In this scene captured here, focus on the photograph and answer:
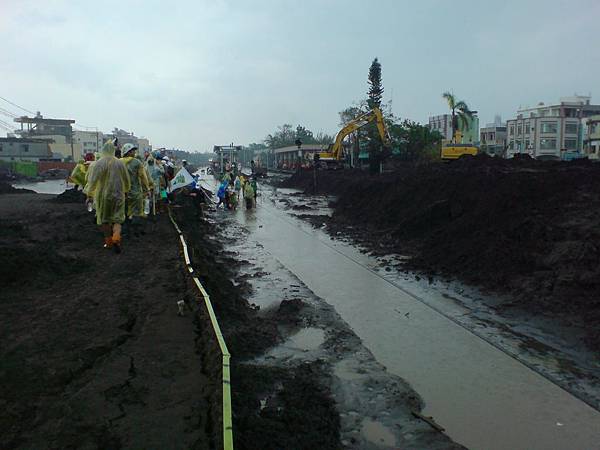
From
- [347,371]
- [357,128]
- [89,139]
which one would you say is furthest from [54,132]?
[347,371]

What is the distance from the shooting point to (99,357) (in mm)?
4348

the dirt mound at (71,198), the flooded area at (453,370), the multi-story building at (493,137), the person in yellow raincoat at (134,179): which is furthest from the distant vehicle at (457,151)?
the multi-story building at (493,137)

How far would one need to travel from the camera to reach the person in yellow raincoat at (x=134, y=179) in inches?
409

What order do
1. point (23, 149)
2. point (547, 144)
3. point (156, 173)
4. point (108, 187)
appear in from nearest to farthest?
point (108, 187)
point (156, 173)
point (23, 149)
point (547, 144)

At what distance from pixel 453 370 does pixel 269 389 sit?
1.99 m

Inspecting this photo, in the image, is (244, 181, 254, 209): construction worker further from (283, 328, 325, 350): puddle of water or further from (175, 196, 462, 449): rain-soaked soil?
(283, 328, 325, 350): puddle of water

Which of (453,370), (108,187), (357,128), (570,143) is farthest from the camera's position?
(570,143)

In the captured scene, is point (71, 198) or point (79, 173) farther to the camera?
point (71, 198)

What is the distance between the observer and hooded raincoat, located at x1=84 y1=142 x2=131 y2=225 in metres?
8.61

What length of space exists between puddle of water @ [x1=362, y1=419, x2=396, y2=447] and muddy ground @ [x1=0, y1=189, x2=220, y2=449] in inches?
48.0

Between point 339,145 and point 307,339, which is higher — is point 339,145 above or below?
above

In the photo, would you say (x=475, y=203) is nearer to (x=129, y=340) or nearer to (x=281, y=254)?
(x=281, y=254)

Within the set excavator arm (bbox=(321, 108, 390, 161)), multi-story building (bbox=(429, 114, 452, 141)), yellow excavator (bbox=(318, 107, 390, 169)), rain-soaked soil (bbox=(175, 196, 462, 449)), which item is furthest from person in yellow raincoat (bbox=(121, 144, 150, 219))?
multi-story building (bbox=(429, 114, 452, 141))

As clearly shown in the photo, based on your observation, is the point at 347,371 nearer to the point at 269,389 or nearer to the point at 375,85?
the point at 269,389
